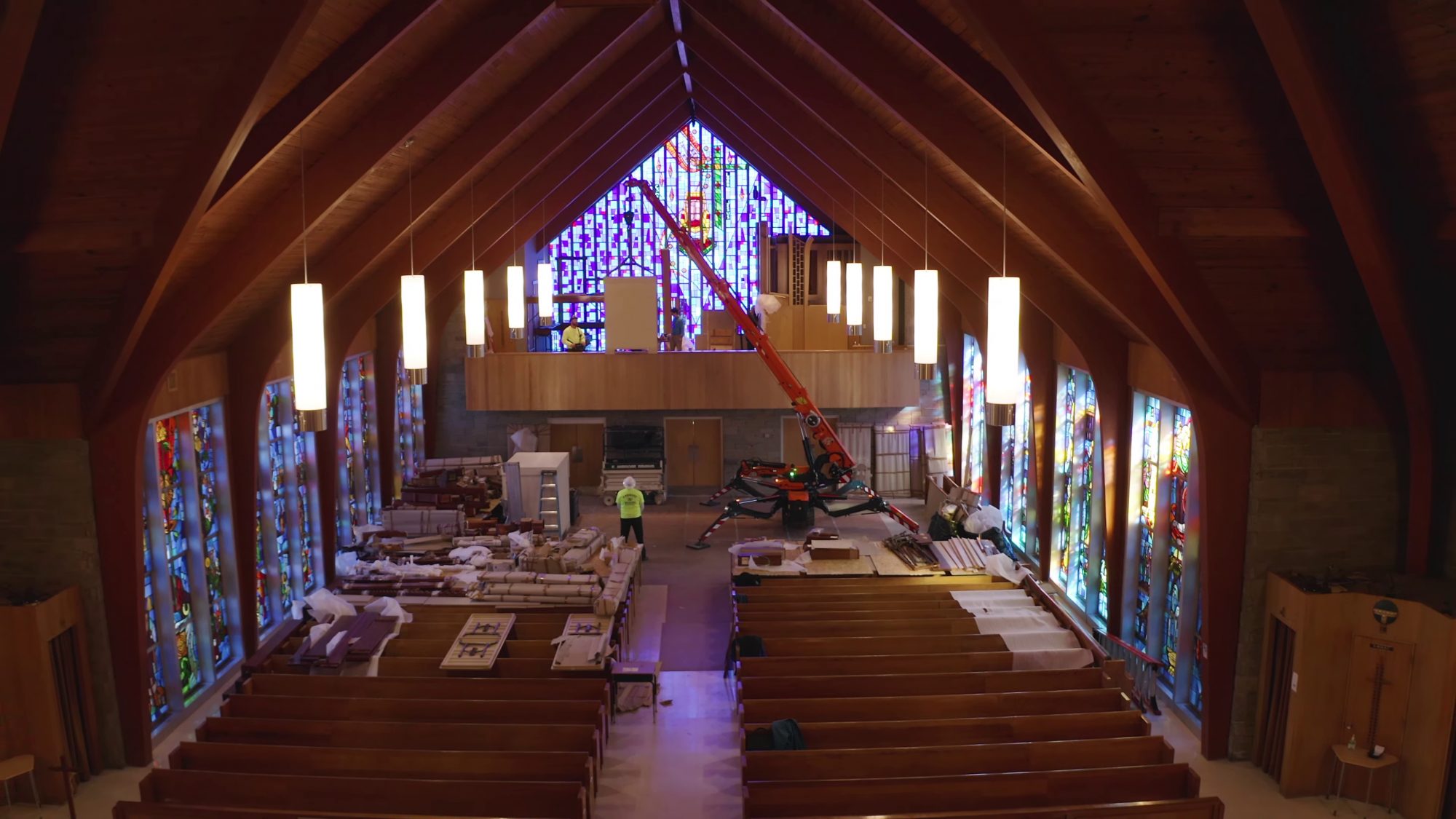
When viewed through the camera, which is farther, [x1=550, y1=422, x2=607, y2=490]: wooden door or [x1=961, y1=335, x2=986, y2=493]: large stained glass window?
[x1=550, y1=422, x2=607, y2=490]: wooden door

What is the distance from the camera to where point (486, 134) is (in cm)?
1144

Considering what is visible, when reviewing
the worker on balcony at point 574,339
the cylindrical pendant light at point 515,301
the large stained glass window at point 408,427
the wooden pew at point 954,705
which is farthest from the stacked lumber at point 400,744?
the worker on balcony at point 574,339

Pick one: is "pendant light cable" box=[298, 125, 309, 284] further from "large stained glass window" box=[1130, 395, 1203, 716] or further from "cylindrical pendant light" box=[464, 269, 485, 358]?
"large stained glass window" box=[1130, 395, 1203, 716]

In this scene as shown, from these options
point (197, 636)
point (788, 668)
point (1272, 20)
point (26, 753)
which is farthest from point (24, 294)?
point (1272, 20)

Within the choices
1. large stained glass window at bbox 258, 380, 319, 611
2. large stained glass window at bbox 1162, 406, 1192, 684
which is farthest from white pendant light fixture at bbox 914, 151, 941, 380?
large stained glass window at bbox 258, 380, 319, 611

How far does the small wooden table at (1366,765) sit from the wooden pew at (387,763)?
5857mm

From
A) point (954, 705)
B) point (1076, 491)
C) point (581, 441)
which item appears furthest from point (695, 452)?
point (954, 705)

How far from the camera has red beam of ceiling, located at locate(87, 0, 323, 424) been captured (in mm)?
6387

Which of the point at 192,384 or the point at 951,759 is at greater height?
the point at 192,384

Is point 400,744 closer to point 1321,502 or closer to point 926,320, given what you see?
point 926,320

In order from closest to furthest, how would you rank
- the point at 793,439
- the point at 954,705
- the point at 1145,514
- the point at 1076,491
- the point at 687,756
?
the point at 954,705 < the point at 687,756 < the point at 1145,514 < the point at 1076,491 < the point at 793,439

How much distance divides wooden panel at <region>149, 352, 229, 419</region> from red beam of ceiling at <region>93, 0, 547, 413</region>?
1.08 meters

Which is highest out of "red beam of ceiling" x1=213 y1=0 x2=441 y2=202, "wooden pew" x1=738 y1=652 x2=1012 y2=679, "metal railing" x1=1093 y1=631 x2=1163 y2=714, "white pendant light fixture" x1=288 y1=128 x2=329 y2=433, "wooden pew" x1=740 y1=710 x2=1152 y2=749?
"red beam of ceiling" x1=213 y1=0 x2=441 y2=202

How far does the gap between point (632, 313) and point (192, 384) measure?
8.36 m
